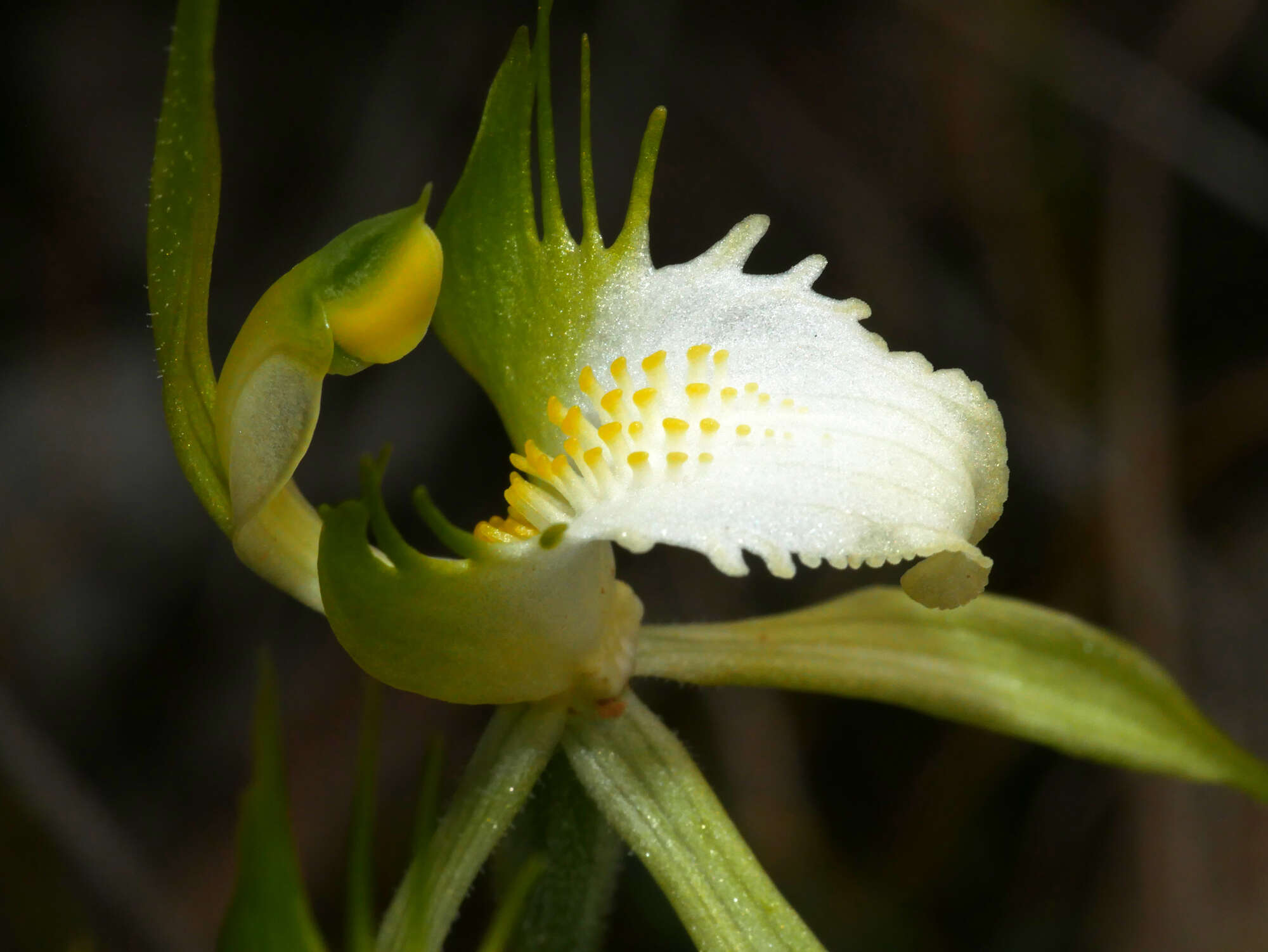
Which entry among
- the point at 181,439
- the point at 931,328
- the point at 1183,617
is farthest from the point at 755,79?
the point at 181,439

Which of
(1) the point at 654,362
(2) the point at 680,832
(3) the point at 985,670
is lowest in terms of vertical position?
(2) the point at 680,832

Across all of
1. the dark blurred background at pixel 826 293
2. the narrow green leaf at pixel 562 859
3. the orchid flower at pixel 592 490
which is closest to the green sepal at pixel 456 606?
the orchid flower at pixel 592 490

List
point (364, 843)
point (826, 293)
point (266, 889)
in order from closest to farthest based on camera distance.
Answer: point (266, 889) < point (364, 843) < point (826, 293)

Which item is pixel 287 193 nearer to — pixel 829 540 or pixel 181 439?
pixel 181 439

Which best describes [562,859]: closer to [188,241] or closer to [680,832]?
[680,832]

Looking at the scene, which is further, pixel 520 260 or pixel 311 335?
pixel 520 260

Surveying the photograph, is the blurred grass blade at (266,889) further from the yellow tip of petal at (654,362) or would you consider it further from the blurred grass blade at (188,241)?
the yellow tip of petal at (654,362)

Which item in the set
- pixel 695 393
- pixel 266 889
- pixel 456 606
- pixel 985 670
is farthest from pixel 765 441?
pixel 266 889
